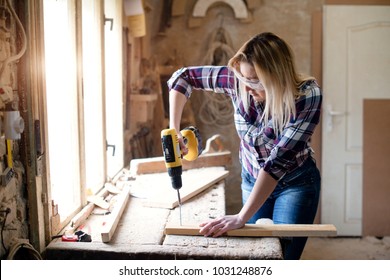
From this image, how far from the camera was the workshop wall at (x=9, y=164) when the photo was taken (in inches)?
47.0

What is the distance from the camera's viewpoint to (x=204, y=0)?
332 cm

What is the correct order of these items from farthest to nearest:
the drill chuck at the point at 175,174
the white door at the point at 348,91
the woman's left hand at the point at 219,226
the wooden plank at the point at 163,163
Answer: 1. the white door at the point at 348,91
2. the wooden plank at the point at 163,163
3. the drill chuck at the point at 175,174
4. the woman's left hand at the point at 219,226

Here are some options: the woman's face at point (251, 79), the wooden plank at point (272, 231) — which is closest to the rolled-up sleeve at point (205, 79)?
the woman's face at point (251, 79)

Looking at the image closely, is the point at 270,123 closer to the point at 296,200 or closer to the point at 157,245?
the point at 296,200

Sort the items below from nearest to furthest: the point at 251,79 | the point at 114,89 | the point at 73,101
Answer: the point at 251,79, the point at 73,101, the point at 114,89

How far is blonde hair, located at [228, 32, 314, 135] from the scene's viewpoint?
1.49m

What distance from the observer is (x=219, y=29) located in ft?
11.1

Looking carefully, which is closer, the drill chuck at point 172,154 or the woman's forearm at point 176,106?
the drill chuck at point 172,154

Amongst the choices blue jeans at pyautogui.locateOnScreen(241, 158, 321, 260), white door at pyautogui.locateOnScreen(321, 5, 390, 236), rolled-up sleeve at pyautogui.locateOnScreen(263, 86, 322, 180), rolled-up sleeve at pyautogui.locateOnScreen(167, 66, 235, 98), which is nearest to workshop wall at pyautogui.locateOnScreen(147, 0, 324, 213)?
white door at pyautogui.locateOnScreen(321, 5, 390, 236)

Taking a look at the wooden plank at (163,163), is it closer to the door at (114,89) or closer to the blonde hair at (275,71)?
the door at (114,89)

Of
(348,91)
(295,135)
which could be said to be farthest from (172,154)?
(348,91)

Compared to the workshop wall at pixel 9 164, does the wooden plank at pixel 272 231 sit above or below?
below

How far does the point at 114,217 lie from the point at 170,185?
1.83ft
